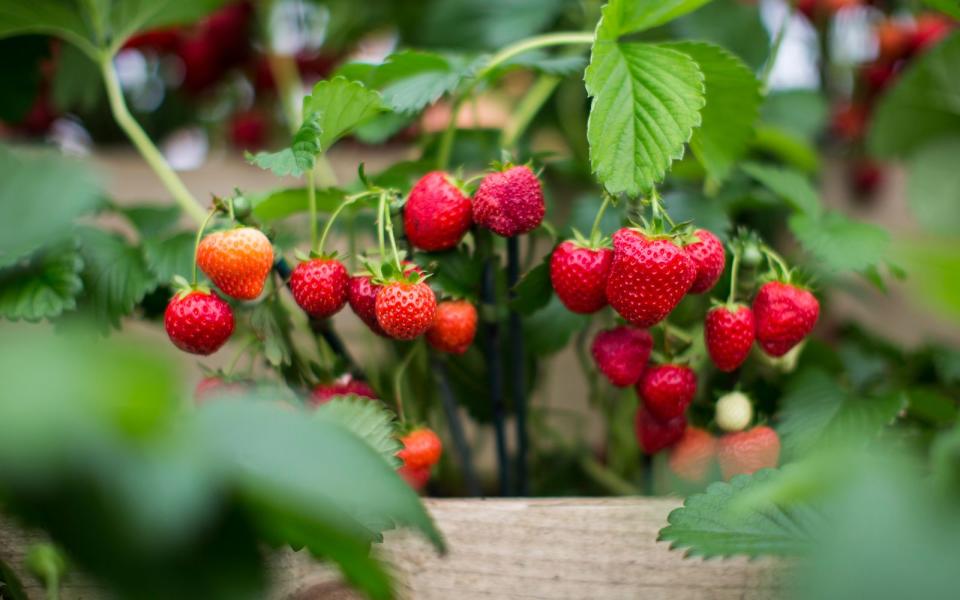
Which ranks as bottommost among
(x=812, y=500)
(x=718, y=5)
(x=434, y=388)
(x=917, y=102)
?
(x=434, y=388)

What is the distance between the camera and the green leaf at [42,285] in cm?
60

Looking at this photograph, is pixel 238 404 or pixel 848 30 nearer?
pixel 238 404

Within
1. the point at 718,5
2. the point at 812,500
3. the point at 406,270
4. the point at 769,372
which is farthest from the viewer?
the point at 718,5

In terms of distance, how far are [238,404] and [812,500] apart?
0.99 ft

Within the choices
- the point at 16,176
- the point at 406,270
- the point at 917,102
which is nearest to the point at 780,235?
the point at 917,102

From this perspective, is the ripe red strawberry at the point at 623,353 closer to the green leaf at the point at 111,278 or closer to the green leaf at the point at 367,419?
the green leaf at the point at 367,419

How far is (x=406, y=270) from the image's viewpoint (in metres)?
0.55

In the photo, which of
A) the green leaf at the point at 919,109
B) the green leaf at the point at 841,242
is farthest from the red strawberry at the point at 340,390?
the green leaf at the point at 919,109

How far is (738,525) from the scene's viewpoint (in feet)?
1.53

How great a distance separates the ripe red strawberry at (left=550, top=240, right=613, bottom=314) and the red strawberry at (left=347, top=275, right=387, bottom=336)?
0.12 metres

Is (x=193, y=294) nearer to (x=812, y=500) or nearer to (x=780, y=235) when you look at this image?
(x=812, y=500)

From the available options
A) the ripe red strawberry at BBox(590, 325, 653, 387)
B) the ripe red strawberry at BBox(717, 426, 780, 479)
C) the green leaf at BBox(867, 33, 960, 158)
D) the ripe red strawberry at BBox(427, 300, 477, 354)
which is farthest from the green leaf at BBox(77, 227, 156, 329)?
the green leaf at BBox(867, 33, 960, 158)

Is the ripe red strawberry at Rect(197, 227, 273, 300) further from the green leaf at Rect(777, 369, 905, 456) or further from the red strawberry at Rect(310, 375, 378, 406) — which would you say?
the green leaf at Rect(777, 369, 905, 456)

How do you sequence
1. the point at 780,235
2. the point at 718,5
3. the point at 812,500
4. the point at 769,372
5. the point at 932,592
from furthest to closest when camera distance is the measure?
the point at 780,235, the point at 718,5, the point at 769,372, the point at 812,500, the point at 932,592
